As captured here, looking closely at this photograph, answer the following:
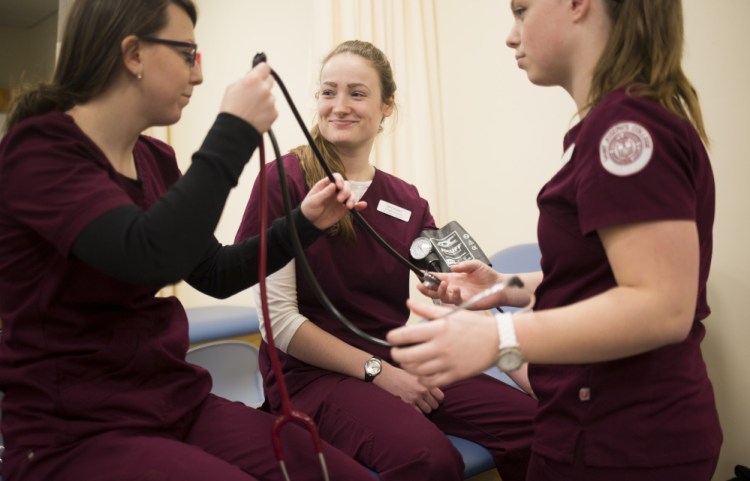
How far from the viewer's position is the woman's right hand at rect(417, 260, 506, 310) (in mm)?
1274

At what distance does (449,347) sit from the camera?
787mm

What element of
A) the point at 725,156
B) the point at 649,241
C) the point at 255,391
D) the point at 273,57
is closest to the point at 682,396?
the point at 649,241

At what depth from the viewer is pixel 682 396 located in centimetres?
92

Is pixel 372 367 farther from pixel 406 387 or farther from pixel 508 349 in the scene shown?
pixel 508 349

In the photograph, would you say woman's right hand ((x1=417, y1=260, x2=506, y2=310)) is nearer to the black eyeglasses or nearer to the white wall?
the black eyeglasses

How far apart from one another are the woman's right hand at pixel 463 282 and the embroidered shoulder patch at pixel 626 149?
490mm

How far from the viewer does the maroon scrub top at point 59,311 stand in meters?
0.89

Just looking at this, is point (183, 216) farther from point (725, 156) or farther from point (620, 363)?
point (725, 156)

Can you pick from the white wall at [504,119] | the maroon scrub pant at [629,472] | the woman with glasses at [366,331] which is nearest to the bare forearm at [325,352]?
the woman with glasses at [366,331]

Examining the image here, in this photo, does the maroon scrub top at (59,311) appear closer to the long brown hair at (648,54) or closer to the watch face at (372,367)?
the watch face at (372,367)

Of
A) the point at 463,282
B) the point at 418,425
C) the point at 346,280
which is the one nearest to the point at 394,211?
the point at 346,280

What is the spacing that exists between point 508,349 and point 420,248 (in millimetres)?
772

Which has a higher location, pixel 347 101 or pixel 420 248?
pixel 347 101

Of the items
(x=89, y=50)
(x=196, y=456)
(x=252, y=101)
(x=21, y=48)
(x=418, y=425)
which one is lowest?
(x=418, y=425)
